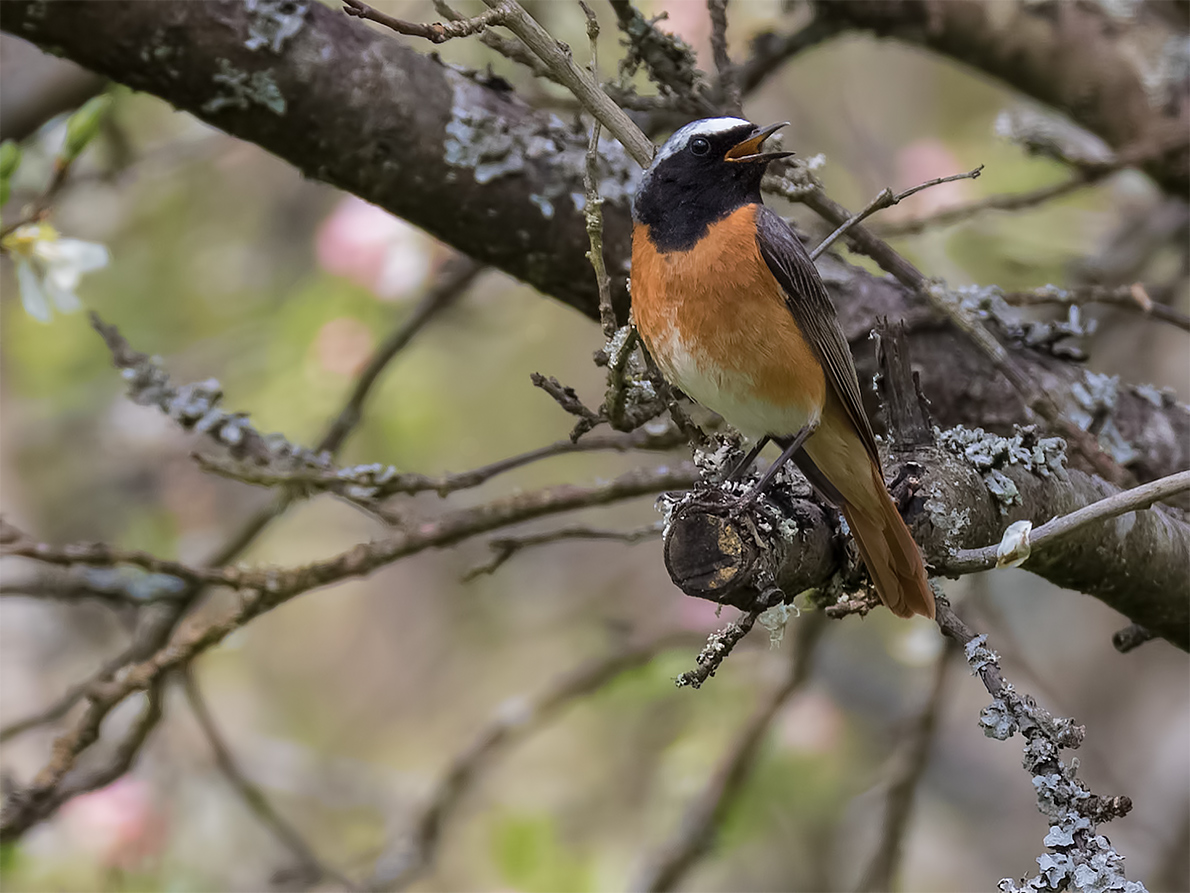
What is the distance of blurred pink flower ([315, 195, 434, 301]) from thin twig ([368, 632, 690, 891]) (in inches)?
63.5

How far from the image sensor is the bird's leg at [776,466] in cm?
166

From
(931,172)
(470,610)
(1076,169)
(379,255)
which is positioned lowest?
(1076,169)

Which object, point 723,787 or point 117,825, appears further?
point 117,825

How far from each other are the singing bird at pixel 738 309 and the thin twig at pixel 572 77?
0.41 feet

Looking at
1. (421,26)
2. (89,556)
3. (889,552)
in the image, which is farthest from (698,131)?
(89,556)

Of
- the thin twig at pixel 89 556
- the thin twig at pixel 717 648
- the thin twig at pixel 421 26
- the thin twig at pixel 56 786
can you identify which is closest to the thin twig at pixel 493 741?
the thin twig at pixel 56 786

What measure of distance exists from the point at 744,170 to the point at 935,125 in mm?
5296

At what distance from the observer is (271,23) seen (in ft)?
8.17

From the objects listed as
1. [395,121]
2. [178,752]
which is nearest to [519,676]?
[178,752]

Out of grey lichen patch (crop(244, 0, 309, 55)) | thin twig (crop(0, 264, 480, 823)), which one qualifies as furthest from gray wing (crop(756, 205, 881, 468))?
thin twig (crop(0, 264, 480, 823))

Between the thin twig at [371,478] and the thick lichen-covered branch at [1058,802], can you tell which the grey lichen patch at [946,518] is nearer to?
the thick lichen-covered branch at [1058,802]

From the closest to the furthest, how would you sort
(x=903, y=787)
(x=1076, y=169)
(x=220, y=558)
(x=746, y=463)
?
(x=746, y=463)
(x=1076, y=169)
(x=220, y=558)
(x=903, y=787)

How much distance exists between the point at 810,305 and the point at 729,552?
805 millimetres

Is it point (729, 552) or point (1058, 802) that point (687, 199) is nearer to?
point (729, 552)
